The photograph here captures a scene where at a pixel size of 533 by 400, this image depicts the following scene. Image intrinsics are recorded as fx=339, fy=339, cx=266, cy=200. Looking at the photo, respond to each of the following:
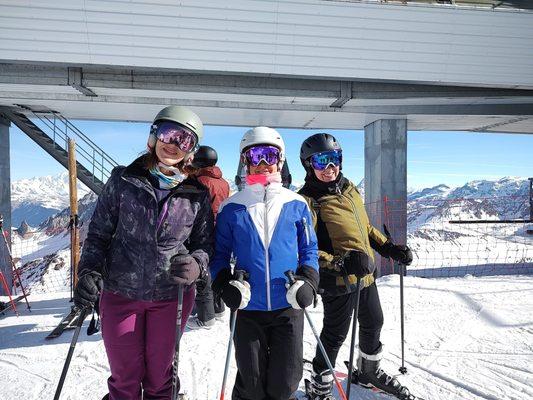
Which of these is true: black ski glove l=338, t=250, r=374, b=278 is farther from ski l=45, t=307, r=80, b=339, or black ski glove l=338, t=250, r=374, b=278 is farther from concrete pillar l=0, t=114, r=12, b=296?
concrete pillar l=0, t=114, r=12, b=296

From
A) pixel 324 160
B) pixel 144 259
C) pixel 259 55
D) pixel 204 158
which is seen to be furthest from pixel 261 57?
pixel 144 259

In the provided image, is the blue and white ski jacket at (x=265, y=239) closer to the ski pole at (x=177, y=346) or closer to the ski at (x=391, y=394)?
the ski pole at (x=177, y=346)

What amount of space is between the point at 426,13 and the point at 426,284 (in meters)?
5.41

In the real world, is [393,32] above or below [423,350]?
above

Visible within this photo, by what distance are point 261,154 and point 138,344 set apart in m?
1.36

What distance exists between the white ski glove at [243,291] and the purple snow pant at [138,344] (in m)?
0.43

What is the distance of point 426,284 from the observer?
657 centimetres

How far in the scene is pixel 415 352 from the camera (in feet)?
12.5

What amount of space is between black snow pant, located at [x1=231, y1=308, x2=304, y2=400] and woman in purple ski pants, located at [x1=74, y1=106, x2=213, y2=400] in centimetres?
42

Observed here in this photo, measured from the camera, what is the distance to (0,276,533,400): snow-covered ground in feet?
10.2

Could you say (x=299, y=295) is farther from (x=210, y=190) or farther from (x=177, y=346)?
(x=210, y=190)

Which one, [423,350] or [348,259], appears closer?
[348,259]

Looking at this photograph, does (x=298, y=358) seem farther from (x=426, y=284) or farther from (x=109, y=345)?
(x=426, y=284)

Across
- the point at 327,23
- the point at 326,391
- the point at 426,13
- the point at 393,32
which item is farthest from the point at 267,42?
the point at 326,391
